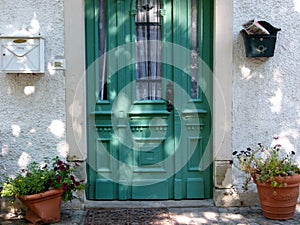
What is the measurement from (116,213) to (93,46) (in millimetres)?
1846

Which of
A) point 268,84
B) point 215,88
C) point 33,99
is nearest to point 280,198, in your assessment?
point 268,84

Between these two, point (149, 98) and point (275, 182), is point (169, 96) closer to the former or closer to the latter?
point (149, 98)

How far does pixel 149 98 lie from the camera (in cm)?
535

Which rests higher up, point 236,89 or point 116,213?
point 236,89

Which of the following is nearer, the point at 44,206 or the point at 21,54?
the point at 44,206

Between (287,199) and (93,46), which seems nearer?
(287,199)

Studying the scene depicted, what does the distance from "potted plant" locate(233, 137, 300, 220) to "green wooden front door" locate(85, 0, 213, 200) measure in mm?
612

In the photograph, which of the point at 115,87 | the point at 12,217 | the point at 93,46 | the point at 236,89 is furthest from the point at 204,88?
the point at 12,217

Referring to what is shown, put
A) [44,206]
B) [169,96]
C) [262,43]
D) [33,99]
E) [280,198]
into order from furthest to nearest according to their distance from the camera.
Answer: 1. [169,96]
2. [33,99]
3. [262,43]
4. [280,198]
5. [44,206]

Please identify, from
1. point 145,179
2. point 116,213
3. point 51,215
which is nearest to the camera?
point 51,215

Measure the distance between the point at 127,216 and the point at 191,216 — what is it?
0.68 metres

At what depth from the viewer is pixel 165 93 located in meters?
5.32

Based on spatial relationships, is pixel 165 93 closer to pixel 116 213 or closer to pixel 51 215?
pixel 116 213

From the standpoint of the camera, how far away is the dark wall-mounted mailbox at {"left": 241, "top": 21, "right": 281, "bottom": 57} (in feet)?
16.1
